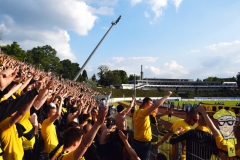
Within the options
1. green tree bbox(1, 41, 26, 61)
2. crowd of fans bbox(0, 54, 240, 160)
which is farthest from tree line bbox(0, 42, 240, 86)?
crowd of fans bbox(0, 54, 240, 160)

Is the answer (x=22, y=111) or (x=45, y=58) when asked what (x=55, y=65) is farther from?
(x=22, y=111)

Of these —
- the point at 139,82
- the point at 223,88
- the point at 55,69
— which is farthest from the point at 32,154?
the point at 223,88

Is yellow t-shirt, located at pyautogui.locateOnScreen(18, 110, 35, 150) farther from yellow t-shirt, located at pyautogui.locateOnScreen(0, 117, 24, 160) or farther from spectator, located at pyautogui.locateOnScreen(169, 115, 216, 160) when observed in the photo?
spectator, located at pyautogui.locateOnScreen(169, 115, 216, 160)

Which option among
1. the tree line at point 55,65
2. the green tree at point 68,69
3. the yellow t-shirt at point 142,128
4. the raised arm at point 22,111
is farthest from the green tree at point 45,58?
the raised arm at point 22,111

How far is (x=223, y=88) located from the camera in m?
126

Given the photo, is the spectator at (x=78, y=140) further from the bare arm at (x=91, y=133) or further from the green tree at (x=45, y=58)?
the green tree at (x=45, y=58)

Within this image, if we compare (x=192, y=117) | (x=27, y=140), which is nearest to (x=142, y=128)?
(x=192, y=117)

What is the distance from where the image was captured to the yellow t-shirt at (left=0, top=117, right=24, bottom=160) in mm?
3213

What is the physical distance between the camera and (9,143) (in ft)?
11.0

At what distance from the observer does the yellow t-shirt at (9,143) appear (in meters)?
3.21

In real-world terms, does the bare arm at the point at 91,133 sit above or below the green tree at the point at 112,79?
below

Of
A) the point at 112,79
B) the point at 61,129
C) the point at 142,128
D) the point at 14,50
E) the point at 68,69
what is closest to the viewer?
the point at 142,128

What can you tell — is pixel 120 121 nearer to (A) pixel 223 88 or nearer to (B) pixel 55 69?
(B) pixel 55 69

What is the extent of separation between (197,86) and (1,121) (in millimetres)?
133113
